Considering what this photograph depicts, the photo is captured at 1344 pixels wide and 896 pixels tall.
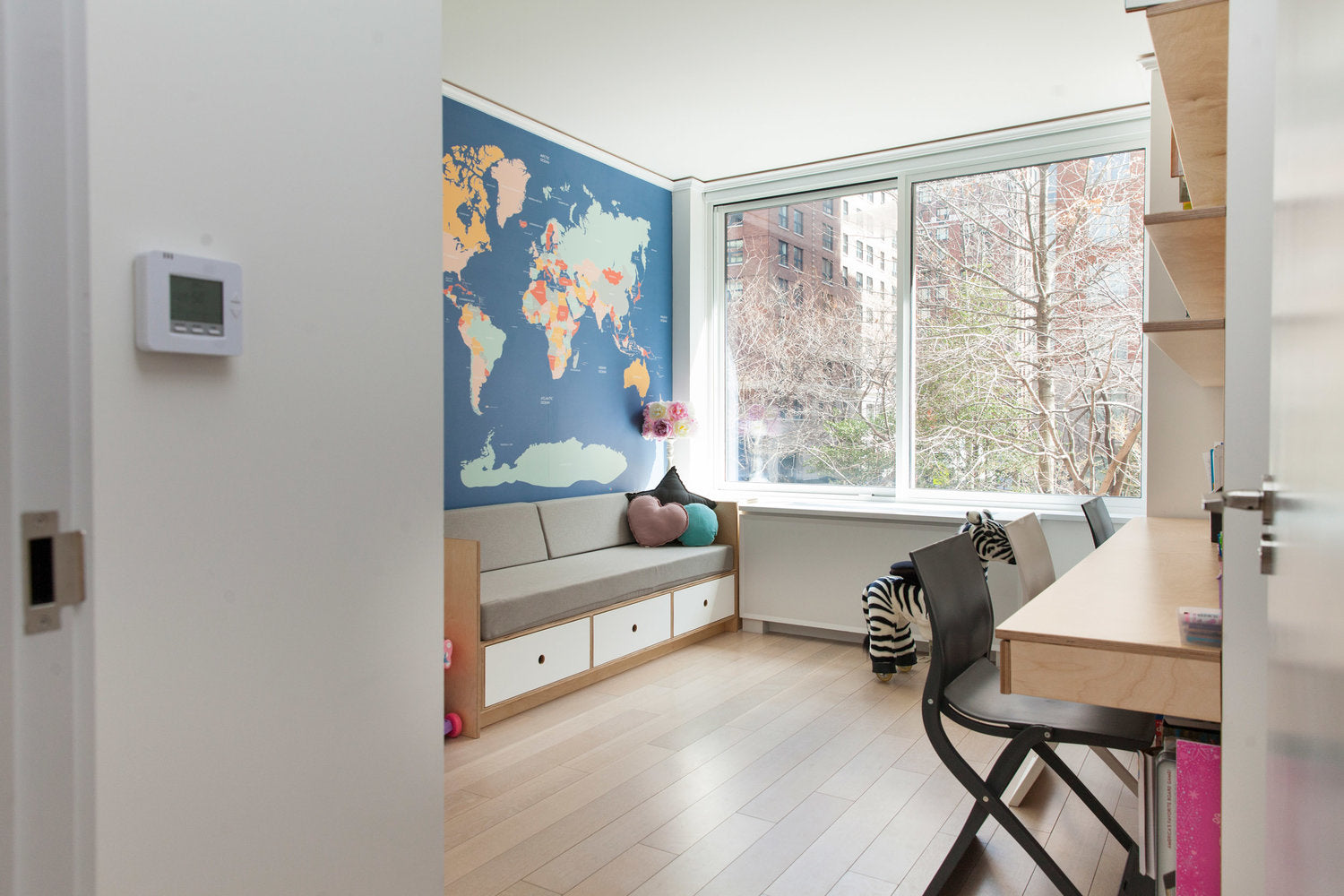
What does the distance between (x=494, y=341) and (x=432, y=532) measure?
2.87 m

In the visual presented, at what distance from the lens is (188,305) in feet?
3.42

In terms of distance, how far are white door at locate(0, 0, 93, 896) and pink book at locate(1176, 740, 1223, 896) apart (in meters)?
1.64

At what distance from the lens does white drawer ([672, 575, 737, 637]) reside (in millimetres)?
4340

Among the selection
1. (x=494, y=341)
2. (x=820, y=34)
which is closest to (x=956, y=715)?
(x=820, y=34)

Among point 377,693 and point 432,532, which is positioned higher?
point 432,532

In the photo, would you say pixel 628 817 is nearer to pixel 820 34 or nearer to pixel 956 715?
pixel 956 715

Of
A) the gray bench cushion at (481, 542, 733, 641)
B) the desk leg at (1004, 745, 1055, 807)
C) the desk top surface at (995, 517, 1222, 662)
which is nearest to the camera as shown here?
the desk top surface at (995, 517, 1222, 662)

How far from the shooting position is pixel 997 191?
181 inches

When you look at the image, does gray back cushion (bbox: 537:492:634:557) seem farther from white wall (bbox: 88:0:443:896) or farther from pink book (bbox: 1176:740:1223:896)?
pink book (bbox: 1176:740:1223:896)

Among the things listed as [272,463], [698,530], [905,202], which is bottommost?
[698,530]

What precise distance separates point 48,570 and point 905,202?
4.58m

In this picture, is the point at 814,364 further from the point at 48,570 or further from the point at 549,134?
the point at 48,570

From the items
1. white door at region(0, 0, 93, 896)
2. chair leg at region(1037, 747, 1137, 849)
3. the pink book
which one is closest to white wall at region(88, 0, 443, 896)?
white door at region(0, 0, 93, 896)

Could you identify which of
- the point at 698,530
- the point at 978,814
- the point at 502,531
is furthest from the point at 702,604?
the point at 978,814
